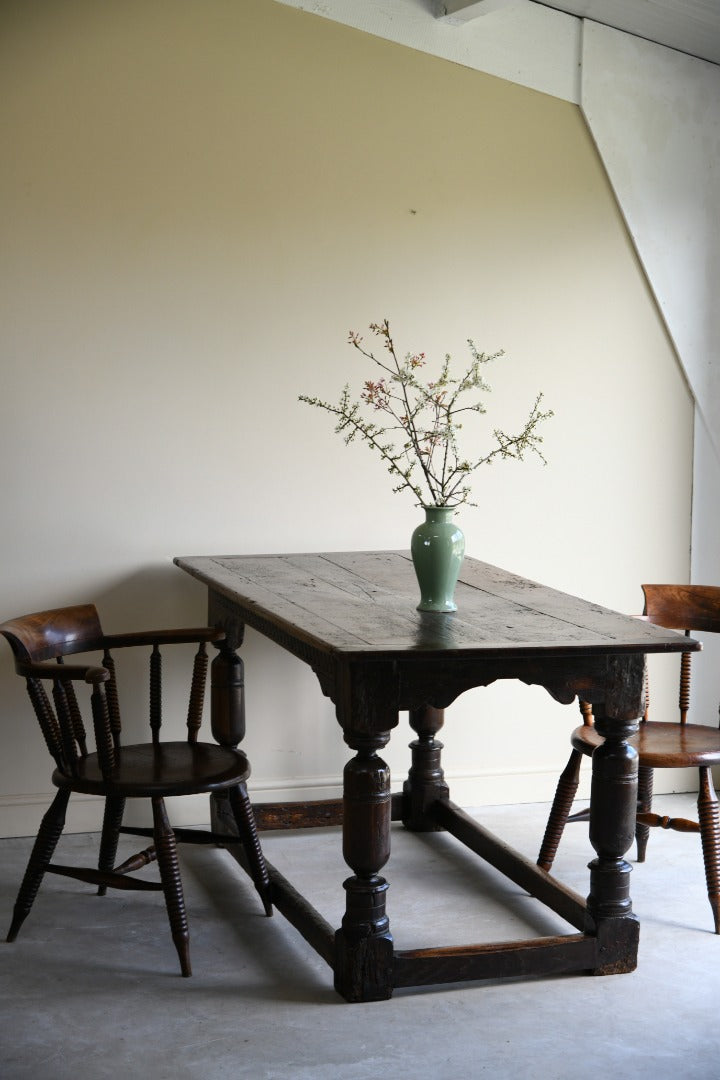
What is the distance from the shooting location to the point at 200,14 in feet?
14.0

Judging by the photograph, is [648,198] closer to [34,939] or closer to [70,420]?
[70,420]

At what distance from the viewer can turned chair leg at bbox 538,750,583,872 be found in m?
3.90

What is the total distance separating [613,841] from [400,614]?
771 mm

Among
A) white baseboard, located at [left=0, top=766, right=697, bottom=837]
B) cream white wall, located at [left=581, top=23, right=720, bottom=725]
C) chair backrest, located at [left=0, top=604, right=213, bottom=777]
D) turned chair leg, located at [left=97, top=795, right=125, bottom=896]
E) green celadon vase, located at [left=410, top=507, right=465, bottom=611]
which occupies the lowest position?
white baseboard, located at [left=0, top=766, right=697, bottom=837]

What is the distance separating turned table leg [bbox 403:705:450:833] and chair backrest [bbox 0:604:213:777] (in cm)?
87

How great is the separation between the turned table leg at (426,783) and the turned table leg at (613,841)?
Result: 45.8 inches

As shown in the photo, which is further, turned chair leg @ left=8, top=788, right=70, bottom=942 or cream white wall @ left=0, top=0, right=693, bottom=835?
cream white wall @ left=0, top=0, right=693, bottom=835

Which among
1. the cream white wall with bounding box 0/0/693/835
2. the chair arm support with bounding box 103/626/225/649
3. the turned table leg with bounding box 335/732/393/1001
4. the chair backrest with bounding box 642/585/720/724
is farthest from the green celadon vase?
the cream white wall with bounding box 0/0/693/835

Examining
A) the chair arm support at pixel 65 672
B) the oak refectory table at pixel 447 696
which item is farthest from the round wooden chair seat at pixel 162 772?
the oak refectory table at pixel 447 696

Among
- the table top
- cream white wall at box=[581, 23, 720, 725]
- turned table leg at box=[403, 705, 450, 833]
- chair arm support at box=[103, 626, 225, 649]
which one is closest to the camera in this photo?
the table top

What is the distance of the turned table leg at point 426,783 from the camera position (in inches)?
172

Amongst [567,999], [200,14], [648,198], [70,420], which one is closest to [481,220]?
[648,198]

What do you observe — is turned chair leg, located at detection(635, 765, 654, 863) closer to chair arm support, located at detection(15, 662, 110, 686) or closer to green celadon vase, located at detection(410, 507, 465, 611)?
green celadon vase, located at detection(410, 507, 465, 611)

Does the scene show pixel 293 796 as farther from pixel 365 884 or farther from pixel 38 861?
pixel 365 884
